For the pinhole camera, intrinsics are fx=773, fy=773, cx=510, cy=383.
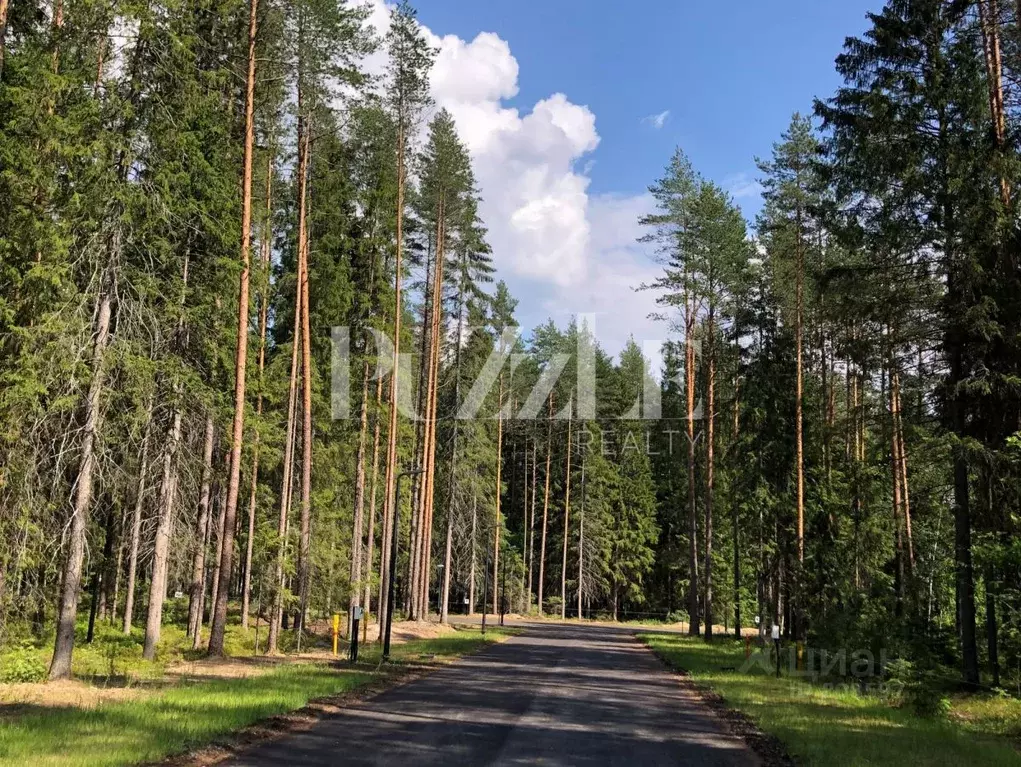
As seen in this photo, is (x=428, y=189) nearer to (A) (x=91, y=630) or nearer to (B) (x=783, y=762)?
(A) (x=91, y=630)

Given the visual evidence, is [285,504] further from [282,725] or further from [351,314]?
[282,725]

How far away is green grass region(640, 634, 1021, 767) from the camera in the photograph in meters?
9.11

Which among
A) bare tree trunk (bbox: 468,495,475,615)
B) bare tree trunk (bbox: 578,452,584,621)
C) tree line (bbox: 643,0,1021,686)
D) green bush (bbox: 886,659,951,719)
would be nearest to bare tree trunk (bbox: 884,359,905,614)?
tree line (bbox: 643,0,1021,686)

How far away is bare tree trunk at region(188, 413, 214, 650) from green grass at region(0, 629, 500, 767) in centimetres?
572

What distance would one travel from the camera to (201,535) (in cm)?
1927

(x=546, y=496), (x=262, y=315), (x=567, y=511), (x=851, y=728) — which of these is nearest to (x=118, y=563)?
(x=262, y=315)

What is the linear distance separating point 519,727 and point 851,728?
4769 millimetres

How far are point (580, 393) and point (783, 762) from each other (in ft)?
151

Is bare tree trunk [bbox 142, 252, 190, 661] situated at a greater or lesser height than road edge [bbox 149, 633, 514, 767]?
greater

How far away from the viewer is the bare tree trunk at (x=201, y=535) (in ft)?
60.6

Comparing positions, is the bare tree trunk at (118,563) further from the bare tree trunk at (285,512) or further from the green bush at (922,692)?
the green bush at (922,692)

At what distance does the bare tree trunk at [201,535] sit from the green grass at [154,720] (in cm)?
572

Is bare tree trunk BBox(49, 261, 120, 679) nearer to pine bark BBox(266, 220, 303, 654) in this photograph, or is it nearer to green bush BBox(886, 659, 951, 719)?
pine bark BBox(266, 220, 303, 654)

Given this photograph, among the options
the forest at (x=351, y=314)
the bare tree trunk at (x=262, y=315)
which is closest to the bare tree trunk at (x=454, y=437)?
the forest at (x=351, y=314)
